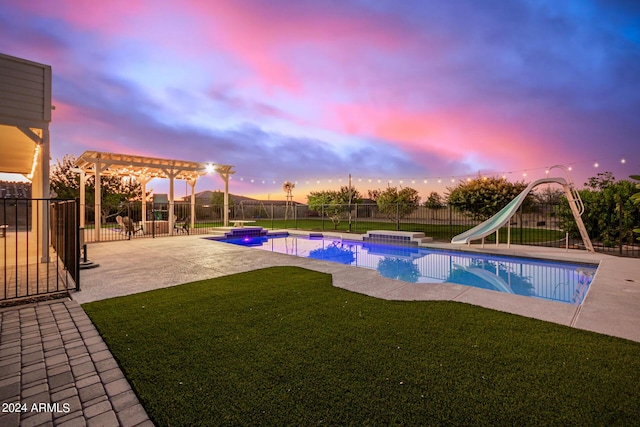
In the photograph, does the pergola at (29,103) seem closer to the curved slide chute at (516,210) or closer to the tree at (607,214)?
the curved slide chute at (516,210)

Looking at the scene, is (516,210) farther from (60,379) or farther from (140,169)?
(140,169)

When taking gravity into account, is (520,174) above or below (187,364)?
above

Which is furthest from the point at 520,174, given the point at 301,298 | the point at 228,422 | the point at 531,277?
the point at 228,422

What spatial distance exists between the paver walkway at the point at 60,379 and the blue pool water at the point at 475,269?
5.48 metres

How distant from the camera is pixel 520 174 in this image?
14359 mm

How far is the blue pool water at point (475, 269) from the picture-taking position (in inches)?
224

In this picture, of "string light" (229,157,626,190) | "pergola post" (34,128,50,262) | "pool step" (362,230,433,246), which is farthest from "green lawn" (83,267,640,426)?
"string light" (229,157,626,190)

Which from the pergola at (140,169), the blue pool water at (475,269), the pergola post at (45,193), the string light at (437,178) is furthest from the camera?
the string light at (437,178)

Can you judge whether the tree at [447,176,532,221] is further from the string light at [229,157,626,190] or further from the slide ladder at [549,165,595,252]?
the slide ladder at [549,165,595,252]

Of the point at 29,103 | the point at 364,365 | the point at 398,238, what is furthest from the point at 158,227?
the point at 364,365

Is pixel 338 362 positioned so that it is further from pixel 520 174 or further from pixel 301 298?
pixel 520 174

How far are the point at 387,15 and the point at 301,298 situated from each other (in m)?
10.1

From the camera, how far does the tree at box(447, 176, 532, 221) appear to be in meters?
12.6

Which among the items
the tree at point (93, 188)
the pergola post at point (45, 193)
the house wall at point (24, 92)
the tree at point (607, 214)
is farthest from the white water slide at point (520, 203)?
the tree at point (93, 188)
